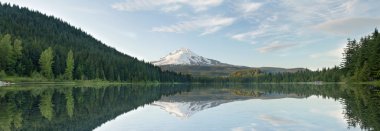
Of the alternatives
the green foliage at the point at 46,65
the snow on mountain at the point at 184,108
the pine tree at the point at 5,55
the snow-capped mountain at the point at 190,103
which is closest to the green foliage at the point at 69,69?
the green foliage at the point at 46,65

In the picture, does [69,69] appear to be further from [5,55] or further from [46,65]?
[5,55]

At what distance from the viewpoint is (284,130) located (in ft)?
59.7

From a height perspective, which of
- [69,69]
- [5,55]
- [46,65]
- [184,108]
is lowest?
[184,108]

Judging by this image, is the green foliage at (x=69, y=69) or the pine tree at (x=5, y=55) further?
the green foliage at (x=69, y=69)

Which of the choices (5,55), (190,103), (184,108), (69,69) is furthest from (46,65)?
(184,108)

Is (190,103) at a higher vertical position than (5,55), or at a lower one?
lower

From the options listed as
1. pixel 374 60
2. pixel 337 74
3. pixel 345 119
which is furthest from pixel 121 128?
pixel 337 74

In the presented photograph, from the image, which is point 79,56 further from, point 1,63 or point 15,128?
point 15,128

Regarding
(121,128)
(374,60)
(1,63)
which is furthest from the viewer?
(1,63)

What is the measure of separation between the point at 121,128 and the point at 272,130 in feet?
25.2

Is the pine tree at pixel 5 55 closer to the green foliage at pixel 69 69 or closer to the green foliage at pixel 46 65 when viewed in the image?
the green foliage at pixel 46 65

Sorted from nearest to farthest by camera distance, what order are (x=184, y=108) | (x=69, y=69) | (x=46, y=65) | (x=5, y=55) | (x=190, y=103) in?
(x=184, y=108)
(x=190, y=103)
(x=5, y=55)
(x=46, y=65)
(x=69, y=69)

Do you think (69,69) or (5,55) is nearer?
(5,55)

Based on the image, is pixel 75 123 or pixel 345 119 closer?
pixel 75 123
